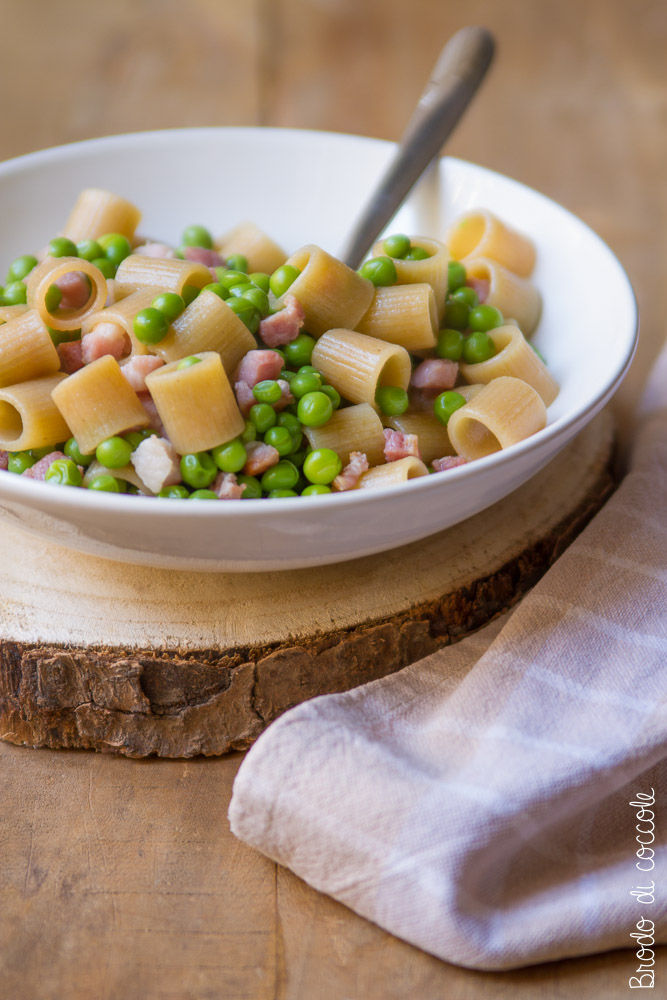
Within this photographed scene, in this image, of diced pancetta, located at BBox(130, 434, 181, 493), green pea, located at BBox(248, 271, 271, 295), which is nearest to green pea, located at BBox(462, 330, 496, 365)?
green pea, located at BBox(248, 271, 271, 295)

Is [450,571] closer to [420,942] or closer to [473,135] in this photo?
[420,942]

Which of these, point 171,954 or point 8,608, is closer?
point 171,954

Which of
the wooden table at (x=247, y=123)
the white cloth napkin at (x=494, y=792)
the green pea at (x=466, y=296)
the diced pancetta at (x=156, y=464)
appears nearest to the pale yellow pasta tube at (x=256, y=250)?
the green pea at (x=466, y=296)

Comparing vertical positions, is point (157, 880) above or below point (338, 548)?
below

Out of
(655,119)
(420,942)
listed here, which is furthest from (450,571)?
(655,119)

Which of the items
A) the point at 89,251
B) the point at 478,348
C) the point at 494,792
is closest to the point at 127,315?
the point at 89,251

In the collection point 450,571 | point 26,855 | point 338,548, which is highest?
point 338,548

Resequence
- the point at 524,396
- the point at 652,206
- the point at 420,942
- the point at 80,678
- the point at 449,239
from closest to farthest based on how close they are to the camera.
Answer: the point at 420,942 < the point at 80,678 < the point at 524,396 < the point at 449,239 < the point at 652,206
